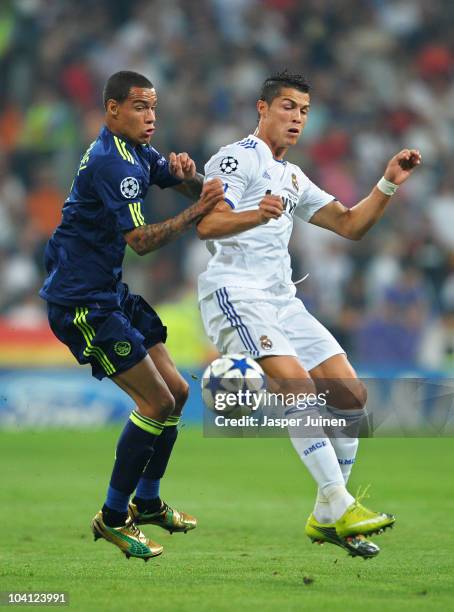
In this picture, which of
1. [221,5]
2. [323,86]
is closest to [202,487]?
[323,86]

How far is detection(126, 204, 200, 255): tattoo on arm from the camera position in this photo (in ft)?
19.1

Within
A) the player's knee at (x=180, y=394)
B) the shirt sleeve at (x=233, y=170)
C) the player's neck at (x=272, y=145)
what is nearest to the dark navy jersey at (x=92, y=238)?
the shirt sleeve at (x=233, y=170)

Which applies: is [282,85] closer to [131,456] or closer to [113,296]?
[113,296]

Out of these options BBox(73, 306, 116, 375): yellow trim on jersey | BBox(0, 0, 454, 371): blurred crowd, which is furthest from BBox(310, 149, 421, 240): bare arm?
BBox(0, 0, 454, 371): blurred crowd

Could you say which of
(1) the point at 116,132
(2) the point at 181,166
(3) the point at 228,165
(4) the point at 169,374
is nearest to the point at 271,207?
(3) the point at 228,165

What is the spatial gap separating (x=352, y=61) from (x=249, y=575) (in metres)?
12.9

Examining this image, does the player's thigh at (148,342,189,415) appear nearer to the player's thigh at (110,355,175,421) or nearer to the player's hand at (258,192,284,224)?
the player's thigh at (110,355,175,421)

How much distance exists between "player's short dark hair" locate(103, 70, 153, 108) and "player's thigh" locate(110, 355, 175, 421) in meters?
1.34

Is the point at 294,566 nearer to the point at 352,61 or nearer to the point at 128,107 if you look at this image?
the point at 128,107

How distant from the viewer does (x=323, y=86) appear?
1723 centimetres

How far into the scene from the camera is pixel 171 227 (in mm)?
5832

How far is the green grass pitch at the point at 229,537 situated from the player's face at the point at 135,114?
87.8 inches

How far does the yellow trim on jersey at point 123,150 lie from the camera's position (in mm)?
6066

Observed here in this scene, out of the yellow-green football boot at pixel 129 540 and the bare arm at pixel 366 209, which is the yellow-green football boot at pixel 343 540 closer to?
the yellow-green football boot at pixel 129 540
